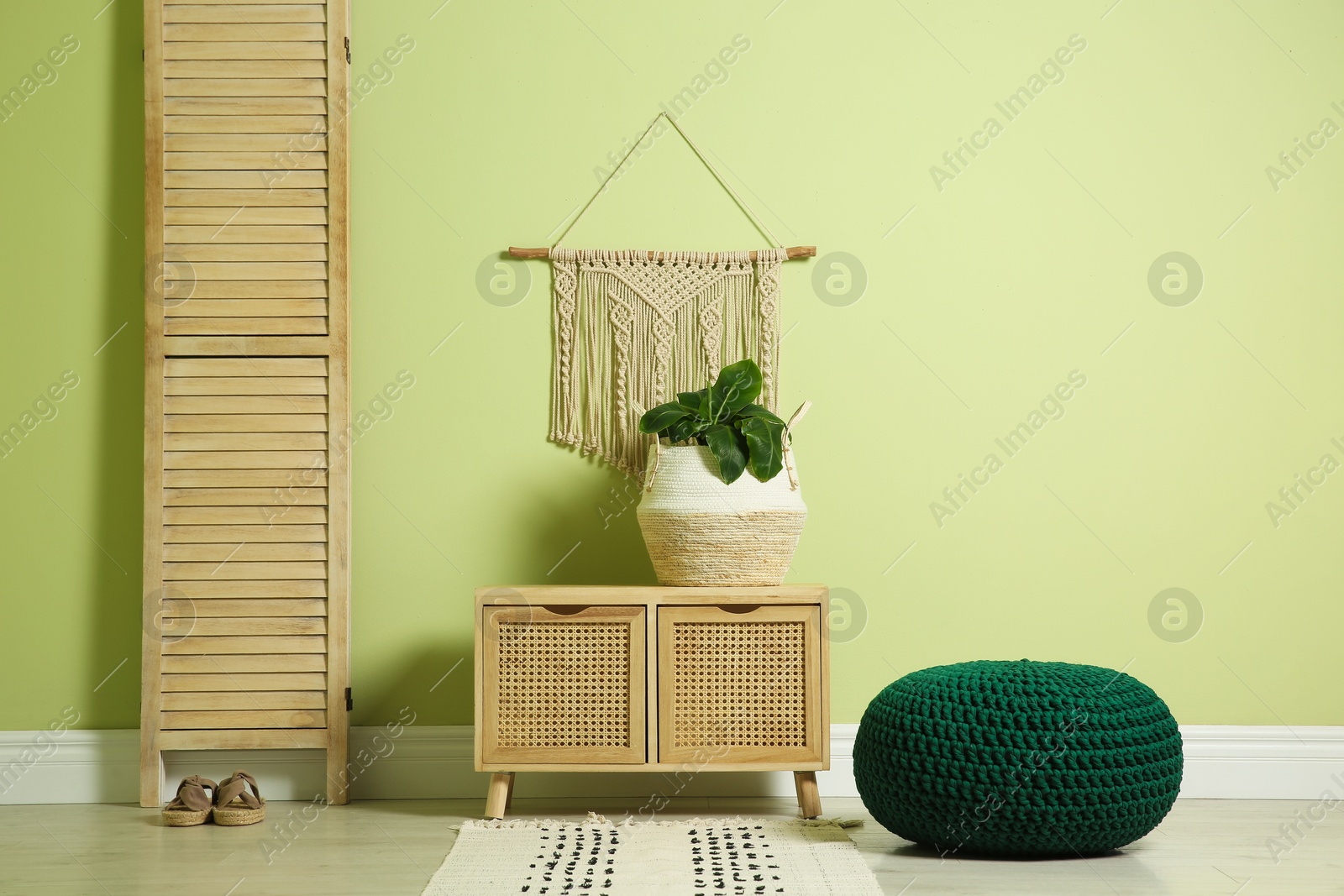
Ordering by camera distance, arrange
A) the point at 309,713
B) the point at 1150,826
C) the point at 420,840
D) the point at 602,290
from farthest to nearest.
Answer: the point at 602,290 < the point at 309,713 < the point at 420,840 < the point at 1150,826

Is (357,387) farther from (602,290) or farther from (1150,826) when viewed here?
(1150,826)

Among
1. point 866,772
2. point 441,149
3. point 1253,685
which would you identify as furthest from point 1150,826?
point 441,149

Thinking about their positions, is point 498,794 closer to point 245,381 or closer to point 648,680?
point 648,680

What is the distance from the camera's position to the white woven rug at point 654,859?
1.65 meters

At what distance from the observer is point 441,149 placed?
8.18 feet

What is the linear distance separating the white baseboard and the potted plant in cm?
55

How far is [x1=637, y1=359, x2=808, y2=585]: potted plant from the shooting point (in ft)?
7.01

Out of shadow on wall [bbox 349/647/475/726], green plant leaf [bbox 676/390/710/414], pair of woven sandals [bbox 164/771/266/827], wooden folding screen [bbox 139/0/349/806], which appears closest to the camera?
pair of woven sandals [bbox 164/771/266/827]

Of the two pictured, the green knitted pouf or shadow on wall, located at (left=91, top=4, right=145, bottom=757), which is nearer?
the green knitted pouf

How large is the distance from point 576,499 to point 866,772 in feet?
3.13

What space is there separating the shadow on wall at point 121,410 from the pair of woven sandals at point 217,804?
38cm

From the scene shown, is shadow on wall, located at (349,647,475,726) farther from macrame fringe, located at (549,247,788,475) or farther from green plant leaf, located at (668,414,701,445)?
green plant leaf, located at (668,414,701,445)

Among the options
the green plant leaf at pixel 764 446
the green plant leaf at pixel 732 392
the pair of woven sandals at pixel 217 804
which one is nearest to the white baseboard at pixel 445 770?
the pair of woven sandals at pixel 217 804

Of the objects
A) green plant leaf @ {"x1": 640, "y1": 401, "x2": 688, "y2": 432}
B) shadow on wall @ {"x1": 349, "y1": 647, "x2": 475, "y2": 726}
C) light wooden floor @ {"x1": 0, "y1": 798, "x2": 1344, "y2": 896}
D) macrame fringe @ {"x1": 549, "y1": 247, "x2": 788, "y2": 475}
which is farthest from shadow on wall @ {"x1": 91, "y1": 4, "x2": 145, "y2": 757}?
green plant leaf @ {"x1": 640, "y1": 401, "x2": 688, "y2": 432}
